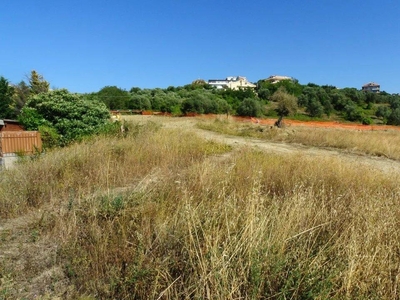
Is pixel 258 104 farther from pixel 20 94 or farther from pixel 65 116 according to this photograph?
pixel 20 94

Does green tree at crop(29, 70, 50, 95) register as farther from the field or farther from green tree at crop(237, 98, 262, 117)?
the field

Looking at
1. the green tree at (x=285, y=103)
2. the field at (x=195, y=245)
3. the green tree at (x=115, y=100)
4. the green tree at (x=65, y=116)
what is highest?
the green tree at (x=115, y=100)

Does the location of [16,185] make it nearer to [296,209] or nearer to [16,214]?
[16,214]

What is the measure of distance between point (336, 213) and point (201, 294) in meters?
1.88

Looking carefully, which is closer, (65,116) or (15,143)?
(15,143)

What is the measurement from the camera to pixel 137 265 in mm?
2494

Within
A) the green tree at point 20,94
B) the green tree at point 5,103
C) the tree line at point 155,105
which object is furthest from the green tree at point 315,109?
the green tree at point 5,103

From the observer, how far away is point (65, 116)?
47.0 ft

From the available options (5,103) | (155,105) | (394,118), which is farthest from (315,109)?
(5,103)

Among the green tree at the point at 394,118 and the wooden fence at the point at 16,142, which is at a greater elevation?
the green tree at the point at 394,118

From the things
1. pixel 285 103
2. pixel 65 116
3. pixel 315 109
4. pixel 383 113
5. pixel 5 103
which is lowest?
pixel 65 116

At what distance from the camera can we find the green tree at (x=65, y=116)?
13898mm

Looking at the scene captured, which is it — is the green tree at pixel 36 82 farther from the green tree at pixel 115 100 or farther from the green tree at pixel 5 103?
the green tree at pixel 115 100

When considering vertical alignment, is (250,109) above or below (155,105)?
below
